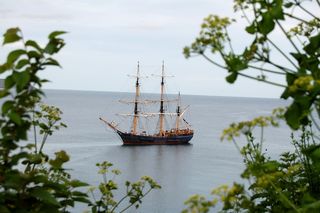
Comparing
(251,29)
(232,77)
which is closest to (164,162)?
(251,29)

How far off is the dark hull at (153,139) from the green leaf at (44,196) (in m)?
87.4

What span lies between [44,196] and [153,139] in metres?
89.8

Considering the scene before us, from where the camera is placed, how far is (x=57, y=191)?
2525 millimetres

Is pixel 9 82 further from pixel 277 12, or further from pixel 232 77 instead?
pixel 277 12

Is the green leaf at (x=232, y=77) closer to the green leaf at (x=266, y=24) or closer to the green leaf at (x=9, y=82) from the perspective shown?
the green leaf at (x=266, y=24)

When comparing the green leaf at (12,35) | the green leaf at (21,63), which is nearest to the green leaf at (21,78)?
the green leaf at (21,63)

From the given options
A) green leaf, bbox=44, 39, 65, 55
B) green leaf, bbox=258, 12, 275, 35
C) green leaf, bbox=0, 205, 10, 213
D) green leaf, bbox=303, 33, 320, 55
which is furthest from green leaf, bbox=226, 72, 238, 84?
green leaf, bbox=0, 205, 10, 213

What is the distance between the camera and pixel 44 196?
7.26 ft

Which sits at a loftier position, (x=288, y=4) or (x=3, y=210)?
(x=288, y=4)

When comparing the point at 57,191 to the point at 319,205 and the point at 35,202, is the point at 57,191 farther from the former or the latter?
the point at 319,205

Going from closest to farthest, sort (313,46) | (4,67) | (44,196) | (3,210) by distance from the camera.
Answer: (3,210)
(44,196)
(4,67)
(313,46)

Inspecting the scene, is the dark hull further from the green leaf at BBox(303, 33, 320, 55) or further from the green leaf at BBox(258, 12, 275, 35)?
the green leaf at BBox(258, 12, 275, 35)

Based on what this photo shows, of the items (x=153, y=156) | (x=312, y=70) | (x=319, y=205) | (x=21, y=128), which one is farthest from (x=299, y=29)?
(x=153, y=156)

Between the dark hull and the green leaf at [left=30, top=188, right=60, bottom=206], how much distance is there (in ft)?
287
